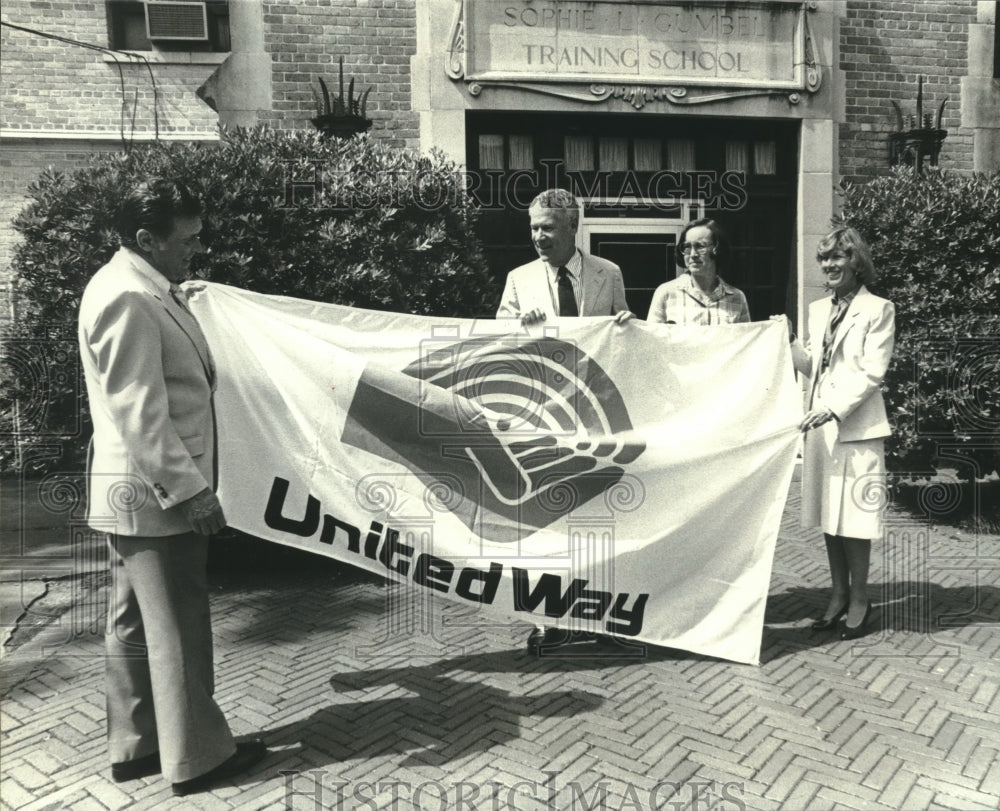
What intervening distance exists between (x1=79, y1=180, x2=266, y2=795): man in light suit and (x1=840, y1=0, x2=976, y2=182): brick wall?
9984 mm

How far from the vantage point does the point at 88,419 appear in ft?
18.4

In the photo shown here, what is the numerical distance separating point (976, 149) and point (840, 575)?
29.1ft

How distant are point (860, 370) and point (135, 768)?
4.03m

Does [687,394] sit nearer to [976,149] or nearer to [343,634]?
[343,634]

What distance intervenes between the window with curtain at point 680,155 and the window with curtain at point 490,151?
2246 mm

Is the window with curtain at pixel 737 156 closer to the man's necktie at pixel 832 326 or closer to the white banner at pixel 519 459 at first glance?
the man's necktie at pixel 832 326

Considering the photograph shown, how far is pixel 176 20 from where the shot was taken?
10.3 meters

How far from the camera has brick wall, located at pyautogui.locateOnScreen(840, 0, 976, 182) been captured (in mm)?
10945

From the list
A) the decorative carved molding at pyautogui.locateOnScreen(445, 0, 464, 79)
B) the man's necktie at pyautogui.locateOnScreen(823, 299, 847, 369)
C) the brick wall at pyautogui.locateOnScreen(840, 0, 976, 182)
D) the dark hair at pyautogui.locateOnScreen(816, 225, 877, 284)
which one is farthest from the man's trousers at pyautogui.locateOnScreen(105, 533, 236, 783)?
the brick wall at pyautogui.locateOnScreen(840, 0, 976, 182)

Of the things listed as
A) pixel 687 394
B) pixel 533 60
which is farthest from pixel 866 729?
pixel 533 60

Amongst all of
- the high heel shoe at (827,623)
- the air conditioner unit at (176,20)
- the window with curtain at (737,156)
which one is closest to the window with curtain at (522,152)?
the window with curtain at (737,156)

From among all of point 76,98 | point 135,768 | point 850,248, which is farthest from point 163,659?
point 76,98

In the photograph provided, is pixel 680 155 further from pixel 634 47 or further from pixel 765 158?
pixel 634 47

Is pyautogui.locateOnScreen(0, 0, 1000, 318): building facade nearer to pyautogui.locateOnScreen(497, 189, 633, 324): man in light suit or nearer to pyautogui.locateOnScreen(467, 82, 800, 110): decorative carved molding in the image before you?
pyautogui.locateOnScreen(467, 82, 800, 110): decorative carved molding
